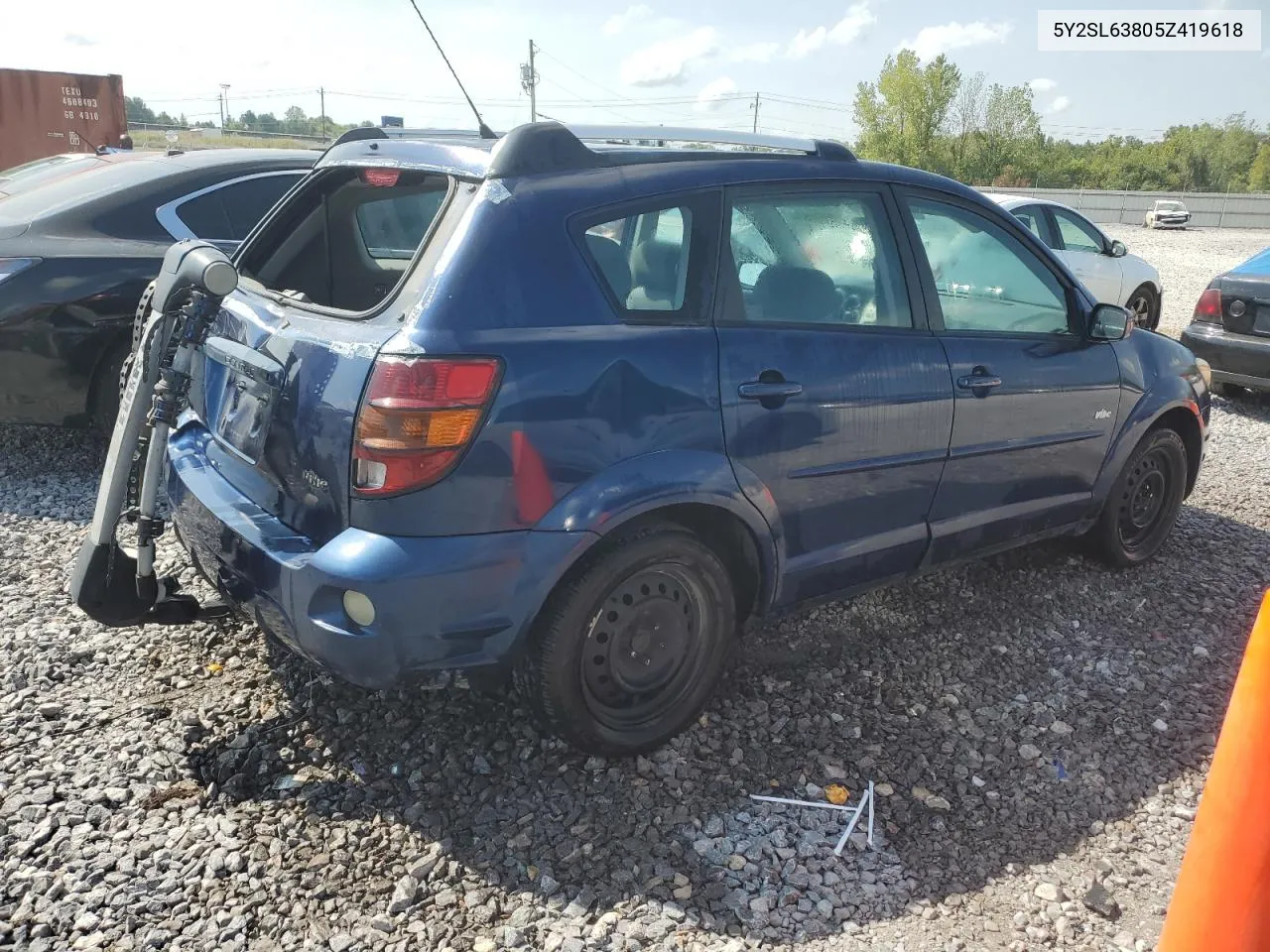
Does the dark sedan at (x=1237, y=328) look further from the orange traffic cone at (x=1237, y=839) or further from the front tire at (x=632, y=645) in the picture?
the orange traffic cone at (x=1237, y=839)

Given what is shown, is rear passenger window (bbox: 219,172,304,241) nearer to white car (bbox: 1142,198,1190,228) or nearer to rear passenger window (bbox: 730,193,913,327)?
rear passenger window (bbox: 730,193,913,327)

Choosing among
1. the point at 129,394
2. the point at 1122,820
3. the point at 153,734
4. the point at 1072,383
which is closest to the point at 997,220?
the point at 1072,383

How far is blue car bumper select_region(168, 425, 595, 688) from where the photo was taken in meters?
2.42

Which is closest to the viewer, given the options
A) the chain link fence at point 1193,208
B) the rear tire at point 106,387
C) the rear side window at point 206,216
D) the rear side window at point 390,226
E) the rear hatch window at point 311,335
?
the rear hatch window at point 311,335

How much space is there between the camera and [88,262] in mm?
4906

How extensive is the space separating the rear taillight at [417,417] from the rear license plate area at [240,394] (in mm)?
454

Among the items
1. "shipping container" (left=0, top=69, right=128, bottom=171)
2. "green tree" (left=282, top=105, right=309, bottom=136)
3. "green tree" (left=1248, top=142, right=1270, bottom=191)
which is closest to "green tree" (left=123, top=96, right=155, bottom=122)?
"green tree" (left=282, top=105, right=309, bottom=136)

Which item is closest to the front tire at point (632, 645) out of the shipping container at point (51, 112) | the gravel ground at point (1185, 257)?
the gravel ground at point (1185, 257)

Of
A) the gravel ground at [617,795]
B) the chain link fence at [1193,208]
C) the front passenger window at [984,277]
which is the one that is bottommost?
the gravel ground at [617,795]

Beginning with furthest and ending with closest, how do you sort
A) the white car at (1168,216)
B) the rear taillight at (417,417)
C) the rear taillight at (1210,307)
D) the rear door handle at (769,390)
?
1. the white car at (1168,216)
2. the rear taillight at (1210,307)
3. the rear door handle at (769,390)
4. the rear taillight at (417,417)

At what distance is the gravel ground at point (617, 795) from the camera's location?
2396 millimetres

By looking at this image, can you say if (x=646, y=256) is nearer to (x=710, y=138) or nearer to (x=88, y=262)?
(x=710, y=138)

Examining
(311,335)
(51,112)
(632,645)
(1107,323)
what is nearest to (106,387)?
(311,335)

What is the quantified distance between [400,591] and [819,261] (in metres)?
1.77
